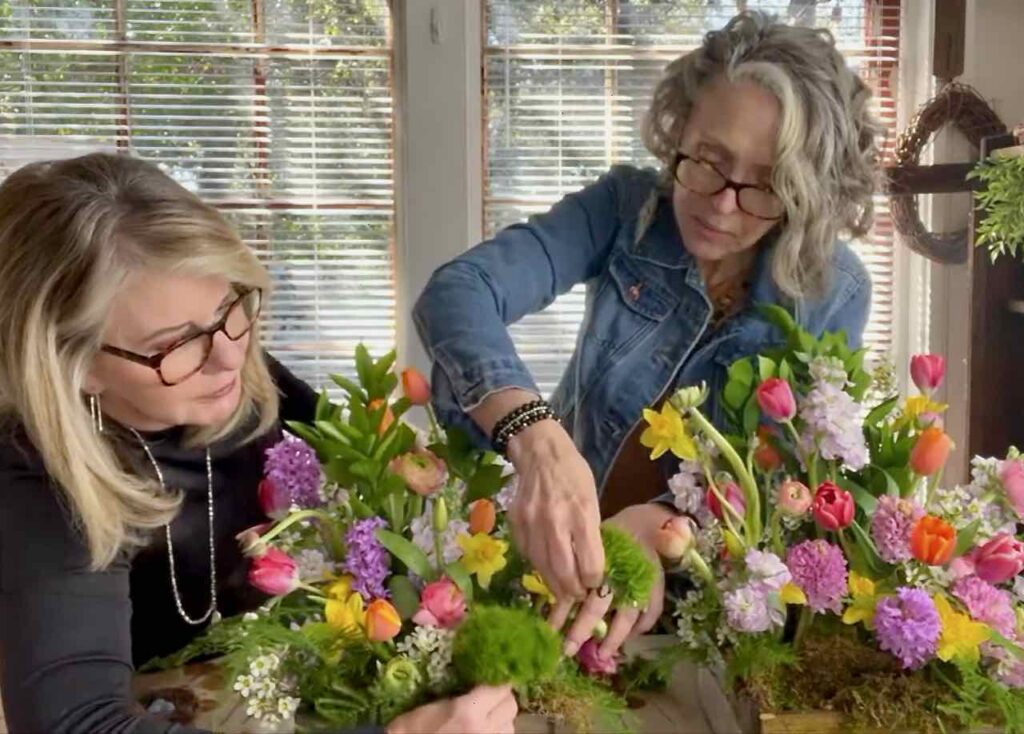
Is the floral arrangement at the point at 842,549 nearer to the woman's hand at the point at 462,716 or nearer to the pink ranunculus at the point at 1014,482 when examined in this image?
the pink ranunculus at the point at 1014,482

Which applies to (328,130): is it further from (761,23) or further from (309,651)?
(309,651)

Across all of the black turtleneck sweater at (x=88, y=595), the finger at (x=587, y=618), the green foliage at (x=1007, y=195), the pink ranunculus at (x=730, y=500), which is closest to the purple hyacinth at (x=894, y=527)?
the pink ranunculus at (x=730, y=500)

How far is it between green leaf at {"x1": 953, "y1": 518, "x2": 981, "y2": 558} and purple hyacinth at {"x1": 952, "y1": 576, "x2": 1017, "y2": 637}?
0.03m

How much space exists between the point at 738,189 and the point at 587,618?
21.3 inches

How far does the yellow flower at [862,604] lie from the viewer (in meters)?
0.82

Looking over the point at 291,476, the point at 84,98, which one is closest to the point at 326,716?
the point at 291,476

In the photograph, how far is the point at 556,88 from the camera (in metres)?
2.54

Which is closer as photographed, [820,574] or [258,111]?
[820,574]

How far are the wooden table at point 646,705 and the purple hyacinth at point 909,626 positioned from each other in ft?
0.48

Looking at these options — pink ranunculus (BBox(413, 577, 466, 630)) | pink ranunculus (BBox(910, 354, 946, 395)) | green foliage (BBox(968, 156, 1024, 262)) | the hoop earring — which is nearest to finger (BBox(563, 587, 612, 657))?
pink ranunculus (BBox(413, 577, 466, 630))

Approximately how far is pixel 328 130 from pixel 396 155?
0.17 meters

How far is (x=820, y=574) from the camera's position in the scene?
823 mm

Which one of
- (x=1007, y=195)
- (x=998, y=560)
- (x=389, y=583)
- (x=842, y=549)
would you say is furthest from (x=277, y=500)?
(x=1007, y=195)

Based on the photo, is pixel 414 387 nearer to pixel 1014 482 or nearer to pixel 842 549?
pixel 842 549
